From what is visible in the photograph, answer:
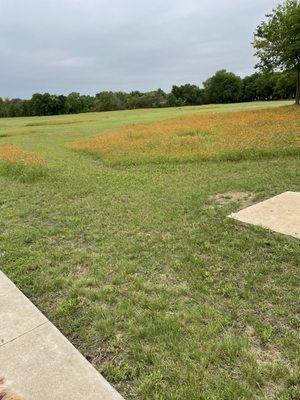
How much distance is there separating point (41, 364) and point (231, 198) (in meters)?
4.89

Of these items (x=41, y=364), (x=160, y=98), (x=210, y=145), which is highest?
(x=160, y=98)

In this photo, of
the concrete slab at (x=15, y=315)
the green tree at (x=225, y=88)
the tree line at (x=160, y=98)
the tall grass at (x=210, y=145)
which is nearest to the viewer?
the concrete slab at (x=15, y=315)

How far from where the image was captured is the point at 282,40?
26453mm

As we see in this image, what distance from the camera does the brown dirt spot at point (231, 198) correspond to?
6.11 metres

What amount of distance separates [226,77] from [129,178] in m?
74.1

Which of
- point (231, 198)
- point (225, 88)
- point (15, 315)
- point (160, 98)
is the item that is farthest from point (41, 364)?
point (160, 98)

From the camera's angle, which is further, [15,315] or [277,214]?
[277,214]

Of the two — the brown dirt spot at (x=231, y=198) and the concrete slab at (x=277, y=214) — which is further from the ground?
the concrete slab at (x=277, y=214)

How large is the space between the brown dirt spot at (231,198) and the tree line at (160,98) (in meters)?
65.1

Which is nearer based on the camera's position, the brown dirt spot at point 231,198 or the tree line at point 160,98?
the brown dirt spot at point 231,198

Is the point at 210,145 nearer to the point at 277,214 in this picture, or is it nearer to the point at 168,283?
the point at 277,214

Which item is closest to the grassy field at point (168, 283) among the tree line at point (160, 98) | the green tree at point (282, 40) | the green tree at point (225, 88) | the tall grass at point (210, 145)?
the tall grass at point (210, 145)

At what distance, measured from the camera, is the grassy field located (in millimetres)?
2402

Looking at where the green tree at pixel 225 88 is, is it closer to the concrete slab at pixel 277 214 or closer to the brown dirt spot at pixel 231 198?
the brown dirt spot at pixel 231 198
